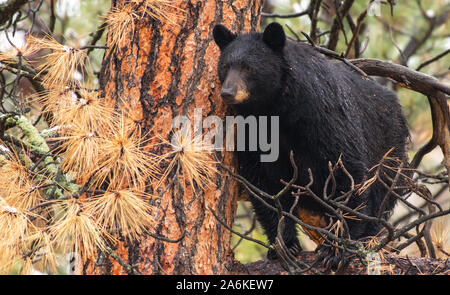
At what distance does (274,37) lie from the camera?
12.2 feet

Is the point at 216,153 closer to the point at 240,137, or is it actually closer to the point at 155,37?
the point at 240,137

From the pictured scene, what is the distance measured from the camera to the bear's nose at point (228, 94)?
3.30m

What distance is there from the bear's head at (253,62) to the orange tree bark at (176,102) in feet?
0.31

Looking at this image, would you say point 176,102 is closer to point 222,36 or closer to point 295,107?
Result: point 222,36

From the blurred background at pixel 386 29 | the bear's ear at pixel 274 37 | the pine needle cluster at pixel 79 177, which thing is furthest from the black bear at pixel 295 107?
the blurred background at pixel 386 29

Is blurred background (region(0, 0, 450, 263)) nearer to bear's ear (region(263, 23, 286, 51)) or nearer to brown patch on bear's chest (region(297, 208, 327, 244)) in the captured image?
brown patch on bear's chest (region(297, 208, 327, 244))

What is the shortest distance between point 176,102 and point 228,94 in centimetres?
30

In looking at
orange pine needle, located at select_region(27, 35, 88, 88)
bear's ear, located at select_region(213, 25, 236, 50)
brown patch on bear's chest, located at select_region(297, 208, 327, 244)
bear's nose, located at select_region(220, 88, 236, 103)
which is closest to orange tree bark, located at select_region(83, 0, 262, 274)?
bear's ear, located at select_region(213, 25, 236, 50)

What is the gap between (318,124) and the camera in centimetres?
384

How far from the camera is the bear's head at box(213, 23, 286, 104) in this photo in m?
3.54

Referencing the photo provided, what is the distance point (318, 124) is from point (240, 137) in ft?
1.72

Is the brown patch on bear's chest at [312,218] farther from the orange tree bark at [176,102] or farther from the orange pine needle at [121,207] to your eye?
the orange pine needle at [121,207]
